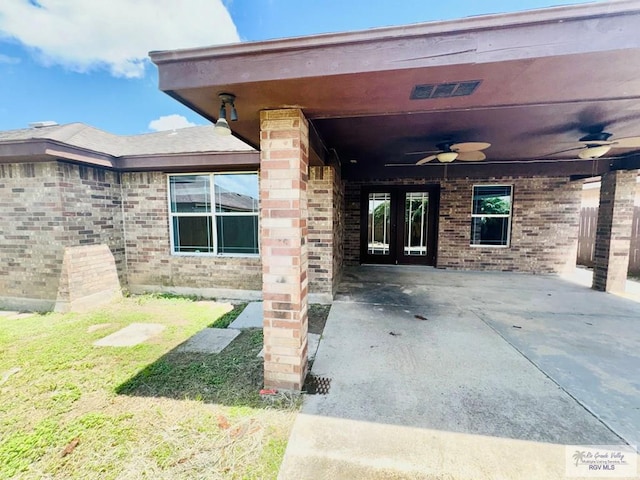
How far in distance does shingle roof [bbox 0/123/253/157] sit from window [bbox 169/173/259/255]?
1.90ft

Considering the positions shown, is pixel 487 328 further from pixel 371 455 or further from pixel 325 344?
pixel 371 455

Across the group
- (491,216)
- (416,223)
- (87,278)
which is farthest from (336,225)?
(491,216)

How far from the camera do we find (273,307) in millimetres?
2473

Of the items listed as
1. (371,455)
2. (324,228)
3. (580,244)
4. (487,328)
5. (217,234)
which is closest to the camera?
(371,455)

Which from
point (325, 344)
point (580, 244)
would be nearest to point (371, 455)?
point (325, 344)

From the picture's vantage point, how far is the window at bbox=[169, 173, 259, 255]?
216 inches

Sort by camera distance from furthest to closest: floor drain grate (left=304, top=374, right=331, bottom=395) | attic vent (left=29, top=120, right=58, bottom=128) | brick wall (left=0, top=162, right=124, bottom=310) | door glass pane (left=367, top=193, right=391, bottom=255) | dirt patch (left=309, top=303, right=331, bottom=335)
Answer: door glass pane (left=367, top=193, right=391, bottom=255)
attic vent (left=29, top=120, right=58, bottom=128)
brick wall (left=0, top=162, right=124, bottom=310)
dirt patch (left=309, top=303, right=331, bottom=335)
floor drain grate (left=304, top=374, right=331, bottom=395)

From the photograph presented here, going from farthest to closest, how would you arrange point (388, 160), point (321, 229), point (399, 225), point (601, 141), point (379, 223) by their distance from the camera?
point (379, 223) < point (399, 225) < point (388, 160) < point (321, 229) < point (601, 141)

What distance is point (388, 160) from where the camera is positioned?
→ 550 cm

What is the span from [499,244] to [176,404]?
852cm

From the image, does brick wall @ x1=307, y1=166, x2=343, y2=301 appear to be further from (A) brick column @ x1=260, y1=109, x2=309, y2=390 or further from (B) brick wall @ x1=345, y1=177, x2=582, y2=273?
(B) brick wall @ x1=345, y1=177, x2=582, y2=273

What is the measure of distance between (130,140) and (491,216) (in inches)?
388

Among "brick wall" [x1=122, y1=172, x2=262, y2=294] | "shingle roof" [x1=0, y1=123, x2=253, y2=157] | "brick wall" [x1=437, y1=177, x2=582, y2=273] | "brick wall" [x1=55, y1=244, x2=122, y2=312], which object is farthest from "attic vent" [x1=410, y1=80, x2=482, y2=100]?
"brick wall" [x1=437, y1=177, x2=582, y2=273]

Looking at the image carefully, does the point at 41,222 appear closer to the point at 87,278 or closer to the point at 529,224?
the point at 87,278
